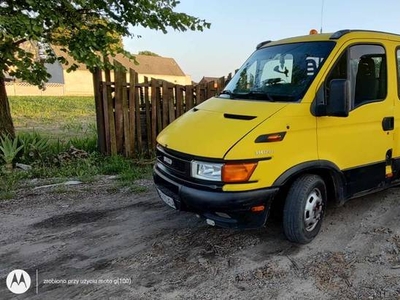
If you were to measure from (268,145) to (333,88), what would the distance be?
85cm

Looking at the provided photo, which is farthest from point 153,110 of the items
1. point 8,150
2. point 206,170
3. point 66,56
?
point 206,170

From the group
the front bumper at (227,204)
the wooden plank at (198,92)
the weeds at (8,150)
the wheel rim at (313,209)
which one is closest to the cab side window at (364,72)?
the wheel rim at (313,209)

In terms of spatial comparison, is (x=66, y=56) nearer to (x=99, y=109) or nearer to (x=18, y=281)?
(x=99, y=109)

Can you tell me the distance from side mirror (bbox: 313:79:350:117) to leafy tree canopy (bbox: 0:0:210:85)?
13.3 feet

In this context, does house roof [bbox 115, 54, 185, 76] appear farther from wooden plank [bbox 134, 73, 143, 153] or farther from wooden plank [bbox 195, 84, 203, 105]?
wooden plank [bbox 134, 73, 143, 153]

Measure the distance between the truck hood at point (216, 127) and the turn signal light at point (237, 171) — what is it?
128mm

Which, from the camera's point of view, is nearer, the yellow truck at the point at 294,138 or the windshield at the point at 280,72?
the yellow truck at the point at 294,138

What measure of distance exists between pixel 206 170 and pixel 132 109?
430 centimetres

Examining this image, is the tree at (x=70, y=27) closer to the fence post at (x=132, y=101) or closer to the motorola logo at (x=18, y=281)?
the fence post at (x=132, y=101)

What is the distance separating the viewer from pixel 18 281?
3133mm

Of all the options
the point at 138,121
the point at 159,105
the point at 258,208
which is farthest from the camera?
the point at 159,105

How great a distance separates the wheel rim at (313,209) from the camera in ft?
11.9

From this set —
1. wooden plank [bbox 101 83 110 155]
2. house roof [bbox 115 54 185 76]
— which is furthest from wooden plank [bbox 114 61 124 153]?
house roof [bbox 115 54 185 76]

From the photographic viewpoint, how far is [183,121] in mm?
3996
